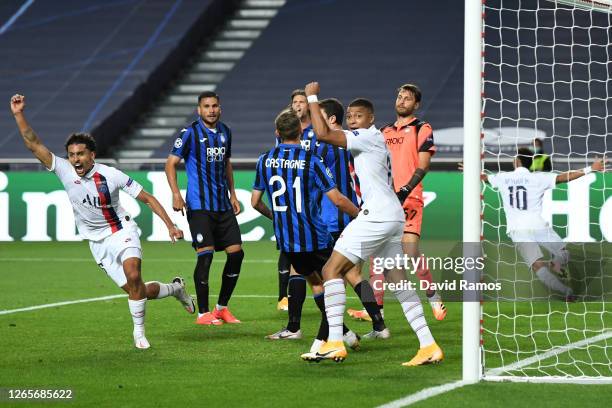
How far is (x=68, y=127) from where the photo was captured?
79.2 feet

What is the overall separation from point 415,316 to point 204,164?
3.35 metres

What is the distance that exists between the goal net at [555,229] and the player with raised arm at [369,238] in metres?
0.46

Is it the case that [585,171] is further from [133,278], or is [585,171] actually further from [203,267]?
[133,278]

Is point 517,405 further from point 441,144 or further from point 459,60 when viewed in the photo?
point 459,60

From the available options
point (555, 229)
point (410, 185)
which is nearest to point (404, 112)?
point (410, 185)

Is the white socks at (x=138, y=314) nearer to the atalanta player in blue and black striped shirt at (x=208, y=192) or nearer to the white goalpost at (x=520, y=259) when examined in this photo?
the atalanta player in blue and black striped shirt at (x=208, y=192)

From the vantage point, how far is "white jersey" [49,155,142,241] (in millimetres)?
8234

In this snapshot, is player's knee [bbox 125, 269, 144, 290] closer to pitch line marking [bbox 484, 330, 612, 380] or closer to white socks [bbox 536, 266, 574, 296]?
pitch line marking [bbox 484, 330, 612, 380]

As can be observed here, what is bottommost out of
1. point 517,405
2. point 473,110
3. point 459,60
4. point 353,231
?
point 517,405

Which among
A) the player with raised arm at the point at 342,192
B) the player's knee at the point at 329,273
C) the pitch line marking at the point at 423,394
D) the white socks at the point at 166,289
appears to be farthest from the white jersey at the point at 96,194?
the pitch line marking at the point at 423,394

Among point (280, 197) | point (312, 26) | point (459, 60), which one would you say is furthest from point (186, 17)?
point (280, 197)

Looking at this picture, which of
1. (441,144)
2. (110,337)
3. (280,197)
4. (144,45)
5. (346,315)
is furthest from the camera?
(144,45)

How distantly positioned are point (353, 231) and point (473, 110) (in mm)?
1166

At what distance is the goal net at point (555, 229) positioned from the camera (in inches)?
294
